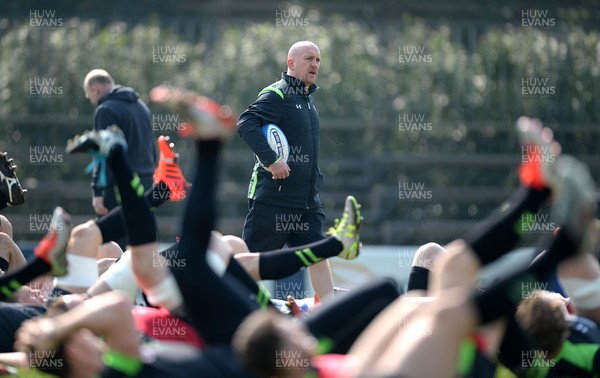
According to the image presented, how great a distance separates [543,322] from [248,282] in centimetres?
156

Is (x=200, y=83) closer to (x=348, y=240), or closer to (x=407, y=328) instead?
(x=348, y=240)

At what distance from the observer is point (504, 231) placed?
4.60 m

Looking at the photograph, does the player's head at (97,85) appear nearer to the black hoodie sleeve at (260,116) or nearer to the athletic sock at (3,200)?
the black hoodie sleeve at (260,116)

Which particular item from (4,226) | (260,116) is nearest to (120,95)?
(4,226)

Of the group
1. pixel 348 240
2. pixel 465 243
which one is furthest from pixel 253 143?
pixel 465 243

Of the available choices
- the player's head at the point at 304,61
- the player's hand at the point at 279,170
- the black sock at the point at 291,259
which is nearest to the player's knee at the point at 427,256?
the black sock at the point at 291,259

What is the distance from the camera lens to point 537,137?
4.77 metres

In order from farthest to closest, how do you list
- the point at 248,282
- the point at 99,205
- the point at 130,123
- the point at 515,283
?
the point at 130,123 < the point at 99,205 < the point at 248,282 < the point at 515,283

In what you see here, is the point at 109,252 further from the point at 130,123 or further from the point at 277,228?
the point at 130,123

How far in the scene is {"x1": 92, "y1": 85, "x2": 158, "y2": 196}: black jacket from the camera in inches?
393

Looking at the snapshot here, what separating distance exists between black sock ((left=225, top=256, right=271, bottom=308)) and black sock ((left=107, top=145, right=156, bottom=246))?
33.9 inches

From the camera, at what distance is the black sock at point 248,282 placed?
6.11 meters

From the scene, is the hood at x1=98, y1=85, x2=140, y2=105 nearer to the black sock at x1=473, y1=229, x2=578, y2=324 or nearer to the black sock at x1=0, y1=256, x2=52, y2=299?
the black sock at x1=0, y1=256, x2=52, y2=299

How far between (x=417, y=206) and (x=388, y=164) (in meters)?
0.88
